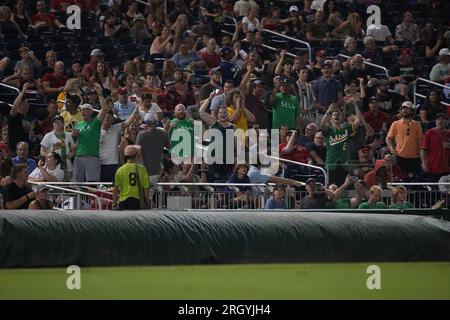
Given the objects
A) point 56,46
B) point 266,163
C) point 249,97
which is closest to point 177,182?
point 266,163

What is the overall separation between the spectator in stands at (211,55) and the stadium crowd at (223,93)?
18 mm

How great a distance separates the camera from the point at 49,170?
58.7ft

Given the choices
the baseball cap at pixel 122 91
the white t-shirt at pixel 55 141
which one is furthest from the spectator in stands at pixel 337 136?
the white t-shirt at pixel 55 141

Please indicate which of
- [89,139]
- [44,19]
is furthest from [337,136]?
[44,19]

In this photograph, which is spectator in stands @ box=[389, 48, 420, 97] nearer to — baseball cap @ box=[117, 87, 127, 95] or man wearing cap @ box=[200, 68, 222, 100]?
man wearing cap @ box=[200, 68, 222, 100]

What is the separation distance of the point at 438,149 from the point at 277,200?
11.3ft

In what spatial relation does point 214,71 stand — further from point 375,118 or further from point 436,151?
point 436,151

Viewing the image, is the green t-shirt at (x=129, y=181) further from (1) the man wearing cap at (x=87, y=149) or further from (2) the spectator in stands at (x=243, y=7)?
(2) the spectator in stands at (x=243, y=7)

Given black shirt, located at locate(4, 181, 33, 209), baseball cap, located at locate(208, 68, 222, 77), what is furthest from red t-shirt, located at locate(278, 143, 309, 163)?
black shirt, located at locate(4, 181, 33, 209)

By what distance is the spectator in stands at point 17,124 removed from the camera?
1867cm

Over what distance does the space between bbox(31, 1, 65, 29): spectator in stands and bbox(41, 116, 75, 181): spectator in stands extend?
4.62 m

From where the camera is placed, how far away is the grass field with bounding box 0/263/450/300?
12031 mm
